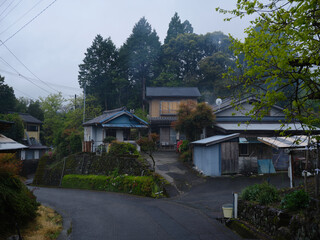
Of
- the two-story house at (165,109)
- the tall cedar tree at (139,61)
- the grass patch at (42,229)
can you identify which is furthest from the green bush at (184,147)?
the tall cedar tree at (139,61)

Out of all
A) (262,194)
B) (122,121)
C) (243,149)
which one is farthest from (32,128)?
(262,194)

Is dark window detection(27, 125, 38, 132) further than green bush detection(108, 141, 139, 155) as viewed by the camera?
Yes

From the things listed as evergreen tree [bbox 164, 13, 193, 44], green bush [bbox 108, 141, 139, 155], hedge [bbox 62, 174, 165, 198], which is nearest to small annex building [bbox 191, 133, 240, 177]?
hedge [bbox 62, 174, 165, 198]

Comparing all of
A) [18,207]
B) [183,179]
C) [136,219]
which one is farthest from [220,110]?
[18,207]

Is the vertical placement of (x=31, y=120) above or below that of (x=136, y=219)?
above

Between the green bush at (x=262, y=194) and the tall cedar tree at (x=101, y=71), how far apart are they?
118 ft

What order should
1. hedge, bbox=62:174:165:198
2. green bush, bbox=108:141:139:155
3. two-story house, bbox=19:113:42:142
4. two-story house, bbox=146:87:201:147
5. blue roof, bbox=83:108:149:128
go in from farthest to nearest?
two-story house, bbox=19:113:42:142 < two-story house, bbox=146:87:201:147 < blue roof, bbox=83:108:149:128 < green bush, bbox=108:141:139:155 < hedge, bbox=62:174:165:198

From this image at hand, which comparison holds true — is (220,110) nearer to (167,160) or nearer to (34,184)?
(167,160)

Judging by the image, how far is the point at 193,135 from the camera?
2516 centimetres

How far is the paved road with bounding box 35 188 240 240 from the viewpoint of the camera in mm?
9008

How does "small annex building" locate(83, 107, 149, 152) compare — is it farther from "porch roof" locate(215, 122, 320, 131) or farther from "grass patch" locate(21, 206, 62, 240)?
"grass patch" locate(21, 206, 62, 240)

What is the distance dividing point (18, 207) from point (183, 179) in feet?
38.4

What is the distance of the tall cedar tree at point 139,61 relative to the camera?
45.4 metres

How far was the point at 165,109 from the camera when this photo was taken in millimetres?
33219
